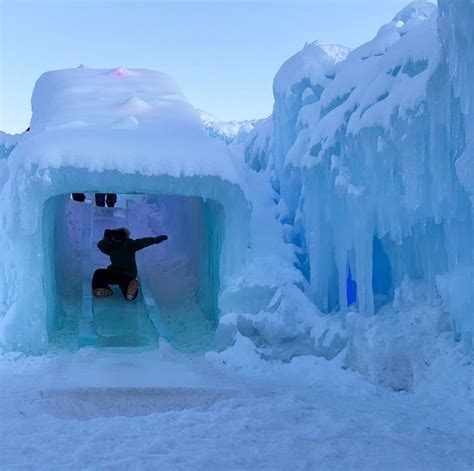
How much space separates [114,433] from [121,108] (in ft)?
18.8

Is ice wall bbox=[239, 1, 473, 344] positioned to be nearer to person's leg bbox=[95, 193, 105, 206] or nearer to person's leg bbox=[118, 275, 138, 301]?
person's leg bbox=[118, 275, 138, 301]

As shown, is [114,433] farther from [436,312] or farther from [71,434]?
[436,312]

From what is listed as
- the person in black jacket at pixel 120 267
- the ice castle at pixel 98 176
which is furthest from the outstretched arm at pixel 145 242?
the ice castle at pixel 98 176

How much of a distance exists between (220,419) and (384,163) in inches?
128

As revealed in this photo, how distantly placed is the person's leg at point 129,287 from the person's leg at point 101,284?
8.1 inches

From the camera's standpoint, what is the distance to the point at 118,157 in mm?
8062

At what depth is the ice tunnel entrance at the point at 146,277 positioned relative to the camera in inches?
356

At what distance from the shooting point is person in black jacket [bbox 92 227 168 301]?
35.3 feet

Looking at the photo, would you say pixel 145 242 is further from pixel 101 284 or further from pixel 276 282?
pixel 276 282

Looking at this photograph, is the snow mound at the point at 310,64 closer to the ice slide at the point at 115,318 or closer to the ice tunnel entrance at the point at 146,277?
the ice tunnel entrance at the point at 146,277

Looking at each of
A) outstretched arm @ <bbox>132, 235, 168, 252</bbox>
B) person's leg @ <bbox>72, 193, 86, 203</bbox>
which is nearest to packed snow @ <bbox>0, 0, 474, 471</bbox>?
outstretched arm @ <bbox>132, 235, 168, 252</bbox>

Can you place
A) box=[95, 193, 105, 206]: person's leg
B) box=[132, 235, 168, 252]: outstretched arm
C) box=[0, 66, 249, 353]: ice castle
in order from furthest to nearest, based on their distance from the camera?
box=[95, 193, 105, 206]: person's leg
box=[132, 235, 168, 252]: outstretched arm
box=[0, 66, 249, 353]: ice castle

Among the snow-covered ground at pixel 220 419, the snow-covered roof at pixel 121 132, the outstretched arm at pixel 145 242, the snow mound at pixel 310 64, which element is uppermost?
the snow mound at pixel 310 64

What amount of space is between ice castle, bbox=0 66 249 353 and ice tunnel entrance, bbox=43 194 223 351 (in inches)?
3.1
